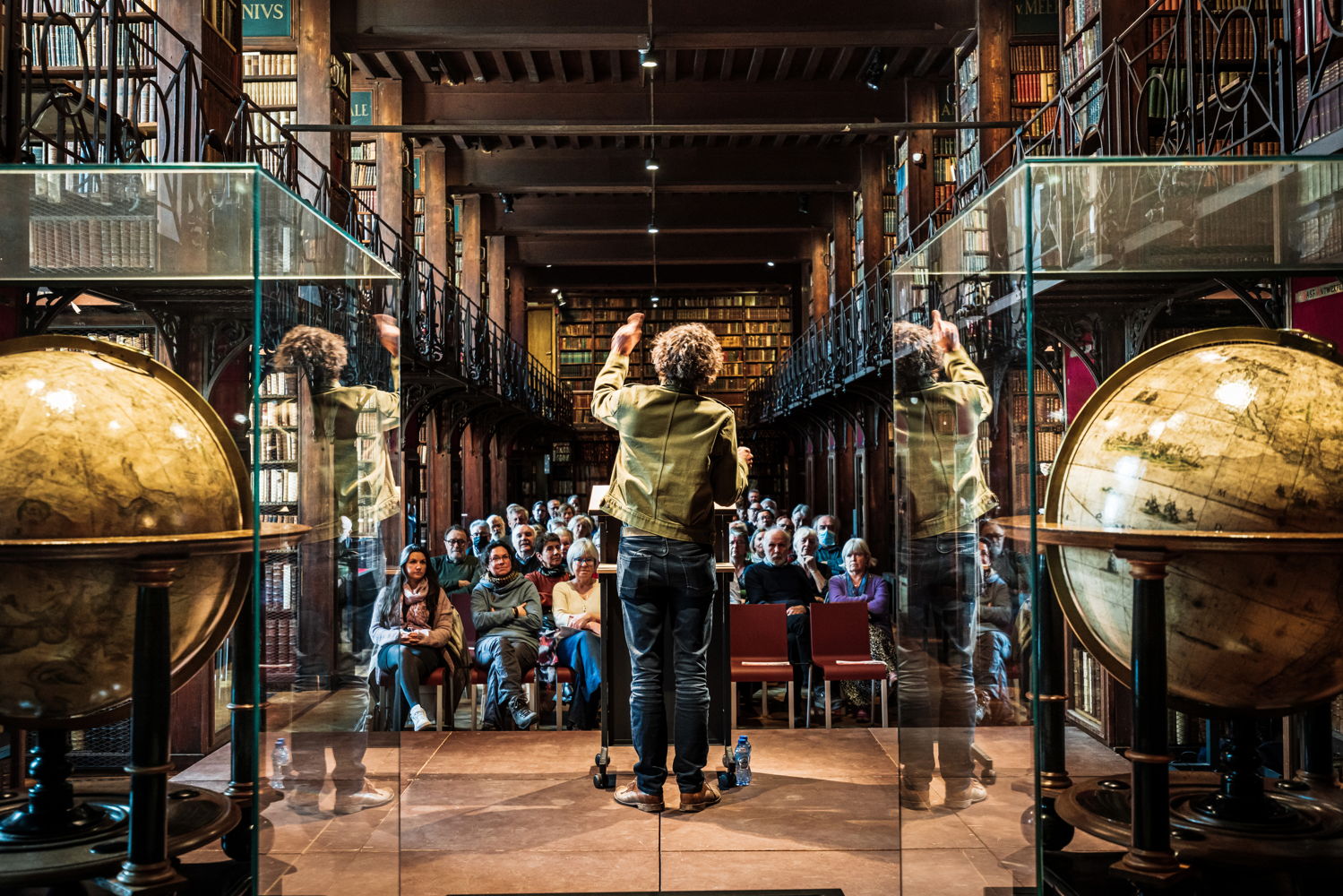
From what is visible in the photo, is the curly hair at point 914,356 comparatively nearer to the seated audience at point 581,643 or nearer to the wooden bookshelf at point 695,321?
the seated audience at point 581,643

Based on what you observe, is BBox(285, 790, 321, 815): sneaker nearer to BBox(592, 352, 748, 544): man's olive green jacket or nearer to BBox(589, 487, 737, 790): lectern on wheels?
BBox(592, 352, 748, 544): man's olive green jacket

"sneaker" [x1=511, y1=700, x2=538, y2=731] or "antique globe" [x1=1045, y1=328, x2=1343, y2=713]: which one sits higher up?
"antique globe" [x1=1045, y1=328, x2=1343, y2=713]

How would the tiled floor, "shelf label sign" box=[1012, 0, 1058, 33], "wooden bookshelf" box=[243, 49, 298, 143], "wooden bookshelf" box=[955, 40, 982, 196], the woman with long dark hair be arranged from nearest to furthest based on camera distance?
the tiled floor
the woman with long dark hair
"shelf label sign" box=[1012, 0, 1058, 33]
"wooden bookshelf" box=[955, 40, 982, 196]
"wooden bookshelf" box=[243, 49, 298, 143]

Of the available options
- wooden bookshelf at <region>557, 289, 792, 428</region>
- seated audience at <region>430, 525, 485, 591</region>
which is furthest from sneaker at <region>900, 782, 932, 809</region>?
wooden bookshelf at <region>557, 289, 792, 428</region>

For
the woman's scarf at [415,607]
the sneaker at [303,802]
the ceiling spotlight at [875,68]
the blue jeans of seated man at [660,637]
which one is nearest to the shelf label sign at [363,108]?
the ceiling spotlight at [875,68]

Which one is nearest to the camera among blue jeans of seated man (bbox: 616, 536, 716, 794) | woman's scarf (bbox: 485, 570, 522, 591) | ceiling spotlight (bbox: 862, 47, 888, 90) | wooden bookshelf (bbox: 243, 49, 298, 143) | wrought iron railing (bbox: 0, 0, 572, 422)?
wrought iron railing (bbox: 0, 0, 572, 422)

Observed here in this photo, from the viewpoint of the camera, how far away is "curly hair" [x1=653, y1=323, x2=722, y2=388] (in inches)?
137

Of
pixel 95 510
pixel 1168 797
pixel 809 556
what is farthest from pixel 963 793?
pixel 809 556

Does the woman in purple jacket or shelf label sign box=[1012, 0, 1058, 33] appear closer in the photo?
the woman in purple jacket

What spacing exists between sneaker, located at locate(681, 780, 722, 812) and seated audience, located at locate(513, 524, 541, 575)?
292 cm

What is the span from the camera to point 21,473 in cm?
185

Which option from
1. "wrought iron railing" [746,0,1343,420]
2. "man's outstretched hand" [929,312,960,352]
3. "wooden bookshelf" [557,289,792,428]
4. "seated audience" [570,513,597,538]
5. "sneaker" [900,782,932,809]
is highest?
"wooden bookshelf" [557,289,792,428]

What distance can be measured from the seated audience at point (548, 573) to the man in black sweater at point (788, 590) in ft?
3.62

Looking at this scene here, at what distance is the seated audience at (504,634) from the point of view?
5.13 m
